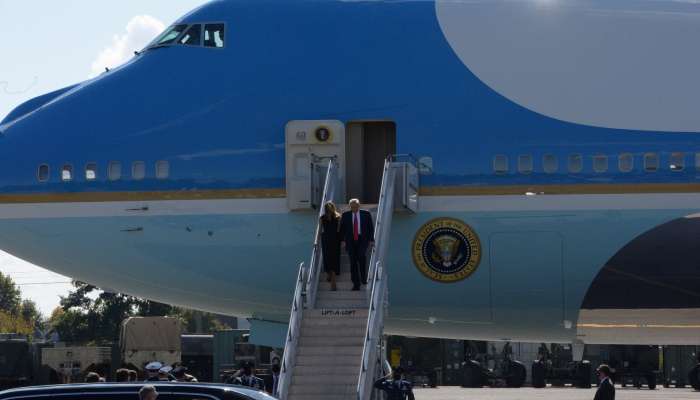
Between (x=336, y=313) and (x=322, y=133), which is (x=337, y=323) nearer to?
(x=336, y=313)

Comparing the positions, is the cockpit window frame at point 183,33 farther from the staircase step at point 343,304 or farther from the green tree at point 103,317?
the green tree at point 103,317

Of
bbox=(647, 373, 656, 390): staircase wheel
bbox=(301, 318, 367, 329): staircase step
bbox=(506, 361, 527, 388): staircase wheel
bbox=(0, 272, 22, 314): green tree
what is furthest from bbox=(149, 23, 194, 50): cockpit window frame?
bbox=(0, 272, 22, 314): green tree

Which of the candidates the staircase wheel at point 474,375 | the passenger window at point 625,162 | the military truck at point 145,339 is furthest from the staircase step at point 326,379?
the staircase wheel at point 474,375

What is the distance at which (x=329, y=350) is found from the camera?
64.2 ft

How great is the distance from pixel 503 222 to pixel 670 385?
3765 centimetres

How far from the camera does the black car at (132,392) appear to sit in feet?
42.2

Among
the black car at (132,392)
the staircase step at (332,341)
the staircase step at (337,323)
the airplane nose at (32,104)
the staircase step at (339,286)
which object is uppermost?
the airplane nose at (32,104)

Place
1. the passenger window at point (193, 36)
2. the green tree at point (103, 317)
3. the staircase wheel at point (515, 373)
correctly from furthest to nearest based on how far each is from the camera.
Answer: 1. the green tree at point (103, 317)
2. the staircase wheel at point (515, 373)
3. the passenger window at point (193, 36)

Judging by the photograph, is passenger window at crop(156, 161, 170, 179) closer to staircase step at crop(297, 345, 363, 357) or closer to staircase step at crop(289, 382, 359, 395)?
staircase step at crop(297, 345, 363, 357)

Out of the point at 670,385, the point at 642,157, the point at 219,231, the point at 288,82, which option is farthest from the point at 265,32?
the point at 670,385

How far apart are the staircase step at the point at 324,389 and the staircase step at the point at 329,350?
0.56 m

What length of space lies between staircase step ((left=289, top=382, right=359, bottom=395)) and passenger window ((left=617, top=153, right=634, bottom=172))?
562cm

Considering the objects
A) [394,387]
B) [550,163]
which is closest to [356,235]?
[394,387]

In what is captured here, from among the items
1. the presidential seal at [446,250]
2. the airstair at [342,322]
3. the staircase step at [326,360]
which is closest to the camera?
the airstair at [342,322]
